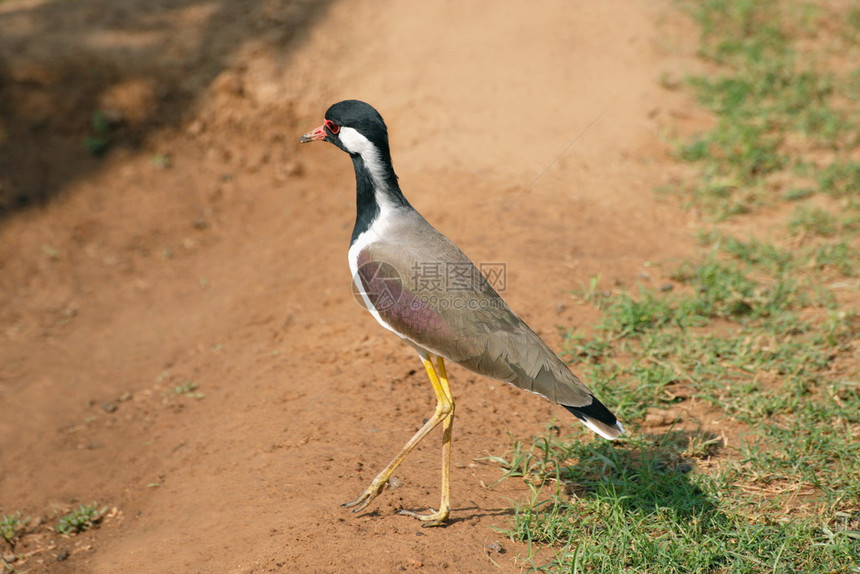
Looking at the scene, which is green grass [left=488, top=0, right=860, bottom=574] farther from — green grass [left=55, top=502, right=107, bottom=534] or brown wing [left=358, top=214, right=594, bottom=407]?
green grass [left=55, top=502, right=107, bottom=534]

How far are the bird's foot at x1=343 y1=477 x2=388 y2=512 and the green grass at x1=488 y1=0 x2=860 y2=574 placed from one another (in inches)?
28.6

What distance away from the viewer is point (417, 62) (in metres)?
8.52

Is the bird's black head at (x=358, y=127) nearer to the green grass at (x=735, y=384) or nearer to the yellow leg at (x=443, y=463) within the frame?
the yellow leg at (x=443, y=463)

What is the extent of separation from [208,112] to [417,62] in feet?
8.07

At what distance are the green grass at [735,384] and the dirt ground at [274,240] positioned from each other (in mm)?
285

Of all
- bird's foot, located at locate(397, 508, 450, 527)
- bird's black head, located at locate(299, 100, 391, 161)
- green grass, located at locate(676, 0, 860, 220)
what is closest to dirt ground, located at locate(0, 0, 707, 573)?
bird's foot, located at locate(397, 508, 450, 527)

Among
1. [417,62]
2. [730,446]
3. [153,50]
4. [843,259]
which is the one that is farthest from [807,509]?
[153,50]

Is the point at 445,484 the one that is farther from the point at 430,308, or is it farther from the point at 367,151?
the point at 367,151

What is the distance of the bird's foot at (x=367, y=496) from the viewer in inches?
150

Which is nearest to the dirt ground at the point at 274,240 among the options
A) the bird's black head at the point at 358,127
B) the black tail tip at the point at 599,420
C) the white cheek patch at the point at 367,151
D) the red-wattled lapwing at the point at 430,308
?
the red-wattled lapwing at the point at 430,308

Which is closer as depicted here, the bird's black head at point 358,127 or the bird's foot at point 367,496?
the bird's foot at point 367,496

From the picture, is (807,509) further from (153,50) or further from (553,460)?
(153,50)

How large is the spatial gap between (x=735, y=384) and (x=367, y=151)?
2848 millimetres

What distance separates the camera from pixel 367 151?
13.5 ft
